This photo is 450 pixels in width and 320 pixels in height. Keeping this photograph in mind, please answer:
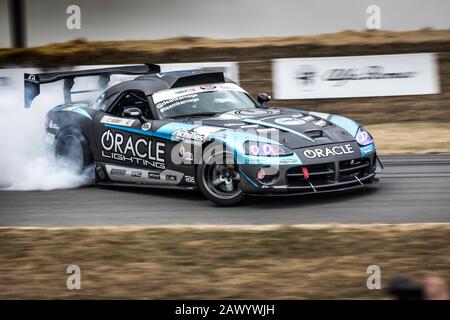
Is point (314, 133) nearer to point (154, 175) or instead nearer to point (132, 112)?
point (154, 175)

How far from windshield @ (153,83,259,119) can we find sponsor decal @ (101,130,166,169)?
40 cm

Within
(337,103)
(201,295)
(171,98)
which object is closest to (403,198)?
(171,98)

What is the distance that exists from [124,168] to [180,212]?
1.40 metres

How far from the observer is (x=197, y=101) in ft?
31.7

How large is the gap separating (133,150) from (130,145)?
8cm

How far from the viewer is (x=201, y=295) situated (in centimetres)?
590

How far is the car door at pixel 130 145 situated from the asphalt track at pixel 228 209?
0.88 feet

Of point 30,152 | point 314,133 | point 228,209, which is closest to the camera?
point 228,209

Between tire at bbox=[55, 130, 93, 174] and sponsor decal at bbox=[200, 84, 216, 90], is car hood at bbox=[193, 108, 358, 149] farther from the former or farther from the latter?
tire at bbox=[55, 130, 93, 174]

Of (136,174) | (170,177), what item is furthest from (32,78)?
(170,177)

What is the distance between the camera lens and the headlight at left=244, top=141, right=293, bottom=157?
27.6 ft

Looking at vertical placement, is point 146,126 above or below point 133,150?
above

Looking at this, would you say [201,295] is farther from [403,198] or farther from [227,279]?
[403,198]

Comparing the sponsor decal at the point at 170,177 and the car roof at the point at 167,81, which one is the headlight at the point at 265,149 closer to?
the sponsor decal at the point at 170,177
